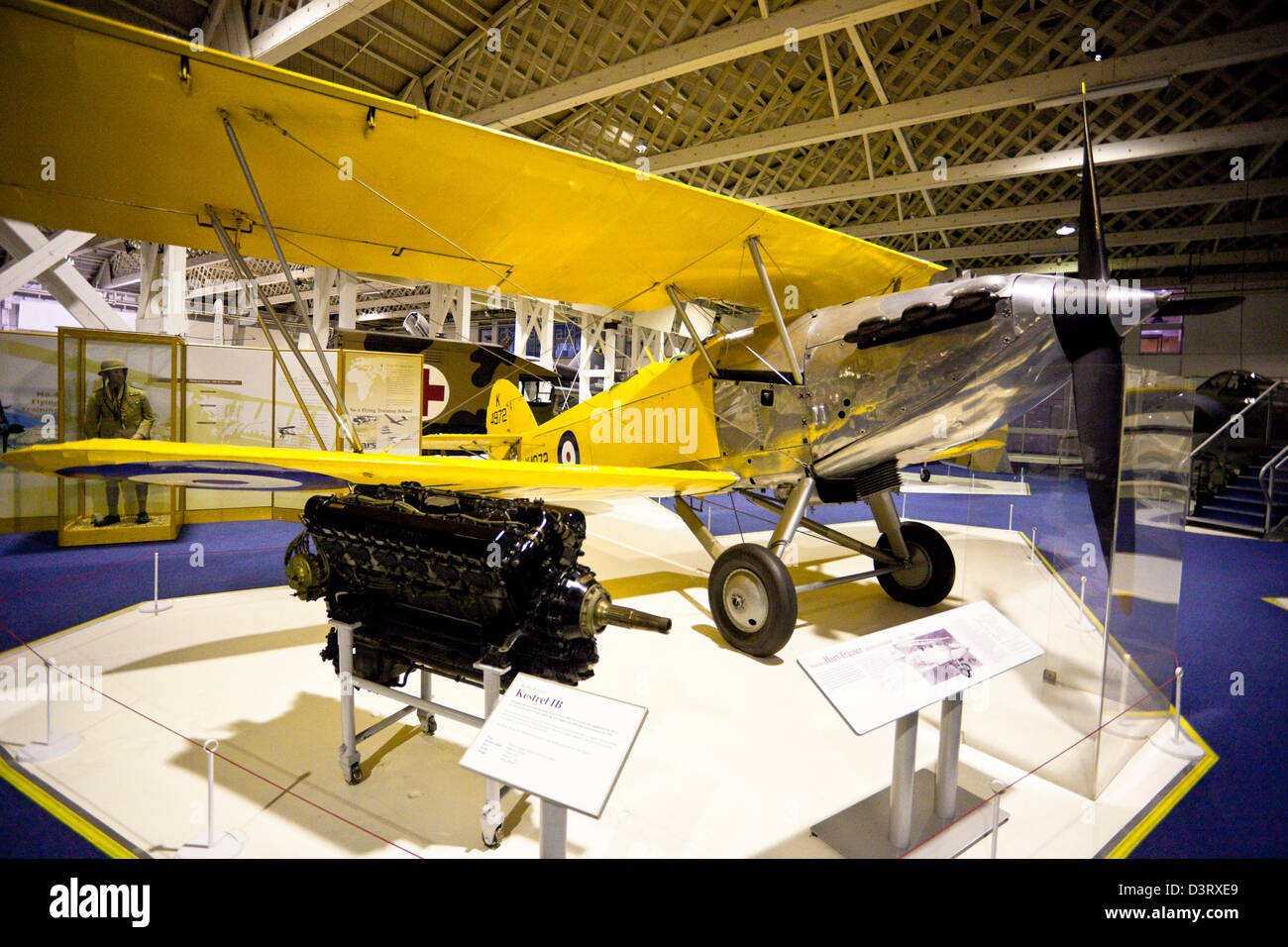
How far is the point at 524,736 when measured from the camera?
1.34 metres

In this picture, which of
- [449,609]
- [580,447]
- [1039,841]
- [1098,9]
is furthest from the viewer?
[1098,9]

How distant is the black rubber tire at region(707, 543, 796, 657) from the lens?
3189 millimetres

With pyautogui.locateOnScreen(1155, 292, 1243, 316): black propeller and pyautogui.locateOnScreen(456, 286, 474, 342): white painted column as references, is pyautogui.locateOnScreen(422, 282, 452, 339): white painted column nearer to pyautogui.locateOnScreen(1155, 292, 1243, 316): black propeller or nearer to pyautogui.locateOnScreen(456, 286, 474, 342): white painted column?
pyautogui.locateOnScreen(456, 286, 474, 342): white painted column

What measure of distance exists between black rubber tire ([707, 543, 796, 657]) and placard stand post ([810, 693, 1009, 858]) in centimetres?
121

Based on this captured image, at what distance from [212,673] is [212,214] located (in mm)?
2428

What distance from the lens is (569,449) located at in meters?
5.22

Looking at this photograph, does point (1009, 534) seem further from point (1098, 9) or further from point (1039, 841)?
point (1098, 9)

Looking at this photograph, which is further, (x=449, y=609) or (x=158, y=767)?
(x=158, y=767)

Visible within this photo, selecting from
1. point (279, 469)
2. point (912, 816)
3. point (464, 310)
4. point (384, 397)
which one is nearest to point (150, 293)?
point (464, 310)

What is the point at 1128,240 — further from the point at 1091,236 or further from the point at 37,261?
the point at 37,261

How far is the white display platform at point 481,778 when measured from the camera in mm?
1854

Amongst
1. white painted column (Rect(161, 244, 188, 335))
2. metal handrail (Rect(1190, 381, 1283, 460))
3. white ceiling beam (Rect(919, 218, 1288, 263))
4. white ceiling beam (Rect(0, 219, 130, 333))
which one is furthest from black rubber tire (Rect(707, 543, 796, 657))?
metal handrail (Rect(1190, 381, 1283, 460))

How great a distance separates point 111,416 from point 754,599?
261 inches
